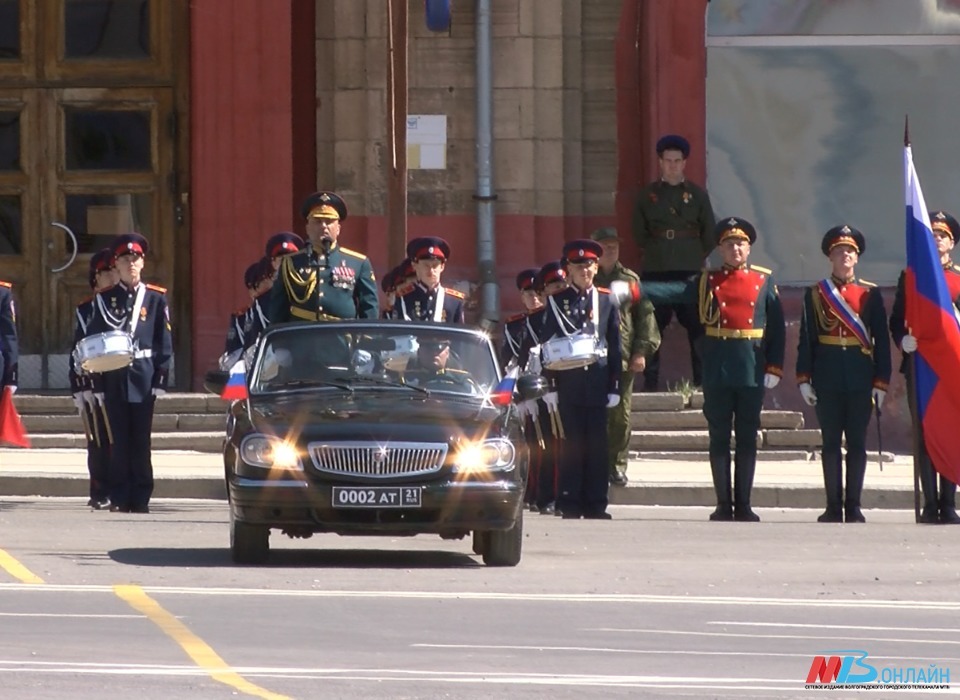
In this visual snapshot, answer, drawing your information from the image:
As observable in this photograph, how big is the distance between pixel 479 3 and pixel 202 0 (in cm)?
238

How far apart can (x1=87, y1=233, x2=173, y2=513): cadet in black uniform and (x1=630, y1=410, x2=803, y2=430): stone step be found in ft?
15.3

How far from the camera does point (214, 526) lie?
51.3 feet

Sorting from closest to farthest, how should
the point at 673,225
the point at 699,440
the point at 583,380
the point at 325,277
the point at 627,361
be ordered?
1. the point at 325,277
2. the point at 583,380
3. the point at 627,361
4. the point at 699,440
5. the point at 673,225

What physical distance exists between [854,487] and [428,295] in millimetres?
3133

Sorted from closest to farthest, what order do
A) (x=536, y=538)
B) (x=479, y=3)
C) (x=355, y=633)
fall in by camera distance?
(x=355, y=633), (x=536, y=538), (x=479, y=3)

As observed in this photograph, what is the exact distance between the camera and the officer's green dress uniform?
54.7 ft

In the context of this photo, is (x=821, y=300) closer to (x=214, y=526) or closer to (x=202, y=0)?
(x=214, y=526)

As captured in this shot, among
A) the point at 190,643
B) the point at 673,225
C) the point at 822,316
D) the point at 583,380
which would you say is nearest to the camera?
the point at 190,643

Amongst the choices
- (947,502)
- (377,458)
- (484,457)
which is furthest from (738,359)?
(377,458)

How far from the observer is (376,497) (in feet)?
41.5

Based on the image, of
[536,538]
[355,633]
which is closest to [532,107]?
[536,538]

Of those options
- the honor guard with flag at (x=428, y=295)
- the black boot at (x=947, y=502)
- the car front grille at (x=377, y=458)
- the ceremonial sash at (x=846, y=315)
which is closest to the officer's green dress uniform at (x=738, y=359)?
the ceremonial sash at (x=846, y=315)

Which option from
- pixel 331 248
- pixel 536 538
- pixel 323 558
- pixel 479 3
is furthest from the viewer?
pixel 479 3

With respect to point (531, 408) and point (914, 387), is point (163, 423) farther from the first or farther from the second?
point (914, 387)
